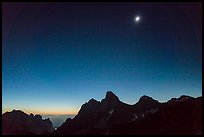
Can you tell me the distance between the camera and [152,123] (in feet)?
231

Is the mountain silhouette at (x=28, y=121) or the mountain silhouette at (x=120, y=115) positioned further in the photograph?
the mountain silhouette at (x=28, y=121)

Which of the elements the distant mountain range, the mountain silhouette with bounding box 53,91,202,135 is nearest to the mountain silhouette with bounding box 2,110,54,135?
the distant mountain range

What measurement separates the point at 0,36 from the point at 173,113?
61603 millimetres

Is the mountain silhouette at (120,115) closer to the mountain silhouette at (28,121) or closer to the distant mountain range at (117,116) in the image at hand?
the distant mountain range at (117,116)

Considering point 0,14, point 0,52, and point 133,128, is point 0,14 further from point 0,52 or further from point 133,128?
point 133,128

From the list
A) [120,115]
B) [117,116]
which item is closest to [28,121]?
[117,116]

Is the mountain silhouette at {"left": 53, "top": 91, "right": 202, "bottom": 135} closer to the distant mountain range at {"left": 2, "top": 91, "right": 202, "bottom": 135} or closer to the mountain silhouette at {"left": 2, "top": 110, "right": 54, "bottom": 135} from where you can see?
the distant mountain range at {"left": 2, "top": 91, "right": 202, "bottom": 135}

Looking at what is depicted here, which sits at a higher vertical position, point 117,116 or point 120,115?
point 120,115

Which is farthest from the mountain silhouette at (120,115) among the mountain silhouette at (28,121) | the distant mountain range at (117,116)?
the mountain silhouette at (28,121)

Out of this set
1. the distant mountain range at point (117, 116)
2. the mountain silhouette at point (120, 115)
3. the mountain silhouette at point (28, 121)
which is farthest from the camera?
the mountain silhouette at point (28, 121)

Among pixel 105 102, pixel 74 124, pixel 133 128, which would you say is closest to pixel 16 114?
pixel 74 124

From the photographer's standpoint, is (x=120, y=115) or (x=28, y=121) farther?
(x=28, y=121)

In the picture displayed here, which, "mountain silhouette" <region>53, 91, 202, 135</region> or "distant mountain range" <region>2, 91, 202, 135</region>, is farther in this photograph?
"distant mountain range" <region>2, 91, 202, 135</region>

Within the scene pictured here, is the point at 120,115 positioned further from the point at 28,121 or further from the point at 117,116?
the point at 28,121
